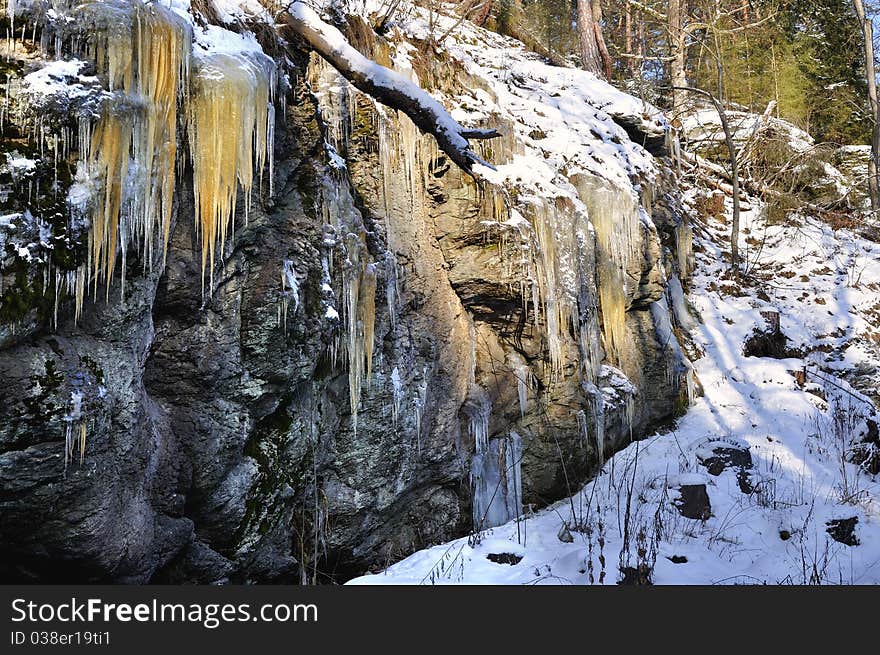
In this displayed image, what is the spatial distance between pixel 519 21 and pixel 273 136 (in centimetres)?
961

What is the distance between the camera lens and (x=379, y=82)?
19.3 feet

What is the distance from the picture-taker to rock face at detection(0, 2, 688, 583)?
161 inches

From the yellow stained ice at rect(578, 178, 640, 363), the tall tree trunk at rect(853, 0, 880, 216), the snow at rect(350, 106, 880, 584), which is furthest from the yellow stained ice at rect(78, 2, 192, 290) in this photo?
the tall tree trunk at rect(853, 0, 880, 216)

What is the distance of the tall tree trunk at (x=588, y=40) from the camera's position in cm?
1385

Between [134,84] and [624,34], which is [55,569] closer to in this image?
[134,84]

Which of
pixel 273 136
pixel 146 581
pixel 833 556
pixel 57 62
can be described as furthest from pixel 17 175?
pixel 833 556

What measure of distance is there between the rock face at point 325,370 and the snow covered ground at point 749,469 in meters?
0.82

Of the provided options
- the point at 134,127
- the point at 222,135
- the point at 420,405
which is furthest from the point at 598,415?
the point at 134,127

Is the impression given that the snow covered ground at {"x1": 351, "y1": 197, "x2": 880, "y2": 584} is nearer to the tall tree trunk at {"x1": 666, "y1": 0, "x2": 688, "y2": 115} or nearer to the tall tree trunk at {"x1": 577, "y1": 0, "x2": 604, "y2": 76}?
the tall tree trunk at {"x1": 666, "y1": 0, "x2": 688, "y2": 115}

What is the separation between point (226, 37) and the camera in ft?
17.0

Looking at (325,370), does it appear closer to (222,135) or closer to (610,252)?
(222,135)

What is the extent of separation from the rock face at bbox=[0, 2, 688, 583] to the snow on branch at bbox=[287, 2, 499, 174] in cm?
47

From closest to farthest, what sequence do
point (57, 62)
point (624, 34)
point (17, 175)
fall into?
1. point (17, 175)
2. point (57, 62)
3. point (624, 34)

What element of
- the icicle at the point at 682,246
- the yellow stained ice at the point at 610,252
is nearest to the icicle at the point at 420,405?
the yellow stained ice at the point at 610,252
